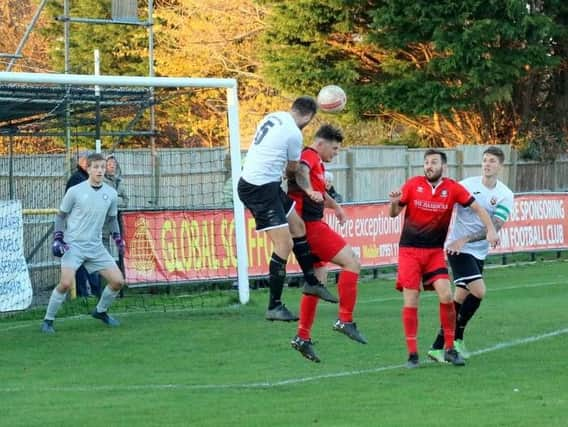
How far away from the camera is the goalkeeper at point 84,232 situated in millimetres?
15727

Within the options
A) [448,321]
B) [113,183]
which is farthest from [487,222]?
[113,183]

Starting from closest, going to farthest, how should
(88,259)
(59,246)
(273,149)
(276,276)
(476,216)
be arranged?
(273,149)
(276,276)
(476,216)
(59,246)
(88,259)

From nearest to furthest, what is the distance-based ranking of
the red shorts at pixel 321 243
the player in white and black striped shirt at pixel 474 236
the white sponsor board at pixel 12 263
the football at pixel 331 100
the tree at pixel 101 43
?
the football at pixel 331 100
the red shorts at pixel 321 243
the player in white and black striped shirt at pixel 474 236
the white sponsor board at pixel 12 263
the tree at pixel 101 43

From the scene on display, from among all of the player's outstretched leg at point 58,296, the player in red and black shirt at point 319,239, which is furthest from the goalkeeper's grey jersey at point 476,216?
the player's outstretched leg at point 58,296

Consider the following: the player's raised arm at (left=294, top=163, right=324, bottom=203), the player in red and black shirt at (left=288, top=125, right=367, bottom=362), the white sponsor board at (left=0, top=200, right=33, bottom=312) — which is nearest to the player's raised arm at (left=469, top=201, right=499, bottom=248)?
the player in red and black shirt at (left=288, top=125, right=367, bottom=362)

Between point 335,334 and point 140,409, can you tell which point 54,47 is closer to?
point 335,334

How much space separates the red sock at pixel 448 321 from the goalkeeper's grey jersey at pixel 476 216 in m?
0.67

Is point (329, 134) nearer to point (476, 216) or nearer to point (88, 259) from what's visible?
point (476, 216)

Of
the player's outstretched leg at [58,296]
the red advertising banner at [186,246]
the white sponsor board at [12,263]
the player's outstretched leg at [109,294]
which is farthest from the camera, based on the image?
the red advertising banner at [186,246]

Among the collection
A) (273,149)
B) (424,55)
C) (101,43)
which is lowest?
(273,149)

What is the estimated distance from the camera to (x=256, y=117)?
4434 centimetres

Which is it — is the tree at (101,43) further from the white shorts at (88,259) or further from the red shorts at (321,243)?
the red shorts at (321,243)

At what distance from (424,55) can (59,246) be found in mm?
21649

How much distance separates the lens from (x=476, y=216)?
12.9 meters
